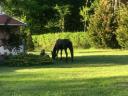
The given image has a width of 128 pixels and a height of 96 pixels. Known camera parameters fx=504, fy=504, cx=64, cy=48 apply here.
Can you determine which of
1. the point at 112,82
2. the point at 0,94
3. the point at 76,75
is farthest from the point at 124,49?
the point at 0,94

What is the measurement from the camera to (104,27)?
51438mm

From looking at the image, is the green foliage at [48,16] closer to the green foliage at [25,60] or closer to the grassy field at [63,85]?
the green foliage at [25,60]

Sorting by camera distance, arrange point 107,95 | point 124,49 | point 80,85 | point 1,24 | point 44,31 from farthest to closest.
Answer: point 44,31 → point 124,49 → point 1,24 → point 80,85 → point 107,95

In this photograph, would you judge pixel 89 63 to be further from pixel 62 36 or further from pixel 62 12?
pixel 62 12

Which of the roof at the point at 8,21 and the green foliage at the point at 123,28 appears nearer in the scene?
the roof at the point at 8,21

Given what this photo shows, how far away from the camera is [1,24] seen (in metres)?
32.8

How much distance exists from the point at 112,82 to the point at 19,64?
11.2 metres

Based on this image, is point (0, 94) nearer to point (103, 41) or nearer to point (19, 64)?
point (19, 64)

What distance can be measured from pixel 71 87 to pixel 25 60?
12287 mm

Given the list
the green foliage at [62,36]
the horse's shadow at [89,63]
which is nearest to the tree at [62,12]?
the green foliage at [62,36]

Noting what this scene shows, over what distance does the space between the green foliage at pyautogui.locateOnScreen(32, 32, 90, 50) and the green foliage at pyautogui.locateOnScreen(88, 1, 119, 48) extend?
201 cm

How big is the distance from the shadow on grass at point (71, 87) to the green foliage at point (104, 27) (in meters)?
31.7

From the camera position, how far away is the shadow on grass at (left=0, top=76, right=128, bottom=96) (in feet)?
48.4

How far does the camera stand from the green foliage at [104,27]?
2014 inches
